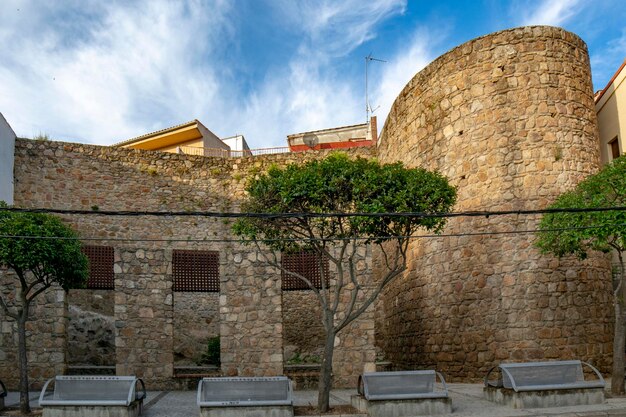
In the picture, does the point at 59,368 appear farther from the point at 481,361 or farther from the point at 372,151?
the point at 372,151

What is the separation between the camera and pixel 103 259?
1611cm

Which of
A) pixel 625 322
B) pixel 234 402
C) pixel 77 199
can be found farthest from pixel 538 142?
pixel 77 199

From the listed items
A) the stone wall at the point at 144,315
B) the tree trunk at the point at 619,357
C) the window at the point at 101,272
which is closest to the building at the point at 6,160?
the window at the point at 101,272

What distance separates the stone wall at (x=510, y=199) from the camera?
1304cm

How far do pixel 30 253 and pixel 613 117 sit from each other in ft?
41.3

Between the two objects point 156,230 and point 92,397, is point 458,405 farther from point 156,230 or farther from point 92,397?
point 156,230

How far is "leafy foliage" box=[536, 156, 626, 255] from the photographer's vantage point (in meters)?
10.1

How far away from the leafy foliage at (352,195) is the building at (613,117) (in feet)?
18.6

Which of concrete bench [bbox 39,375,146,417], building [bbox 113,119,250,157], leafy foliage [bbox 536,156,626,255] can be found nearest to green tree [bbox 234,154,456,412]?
leafy foliage [bbox 536,156,626,255]

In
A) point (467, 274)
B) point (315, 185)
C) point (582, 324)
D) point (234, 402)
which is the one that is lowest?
point (234, 402)

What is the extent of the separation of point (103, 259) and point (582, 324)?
1124 centimetres

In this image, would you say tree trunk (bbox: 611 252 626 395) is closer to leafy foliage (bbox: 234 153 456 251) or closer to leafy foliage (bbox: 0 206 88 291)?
leafy foliage (bbox: 234 153 456 251)

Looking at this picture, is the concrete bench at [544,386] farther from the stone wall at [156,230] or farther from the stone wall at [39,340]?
the stone wall at [39,340]

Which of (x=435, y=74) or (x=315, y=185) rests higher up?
(x=435, y=74)
